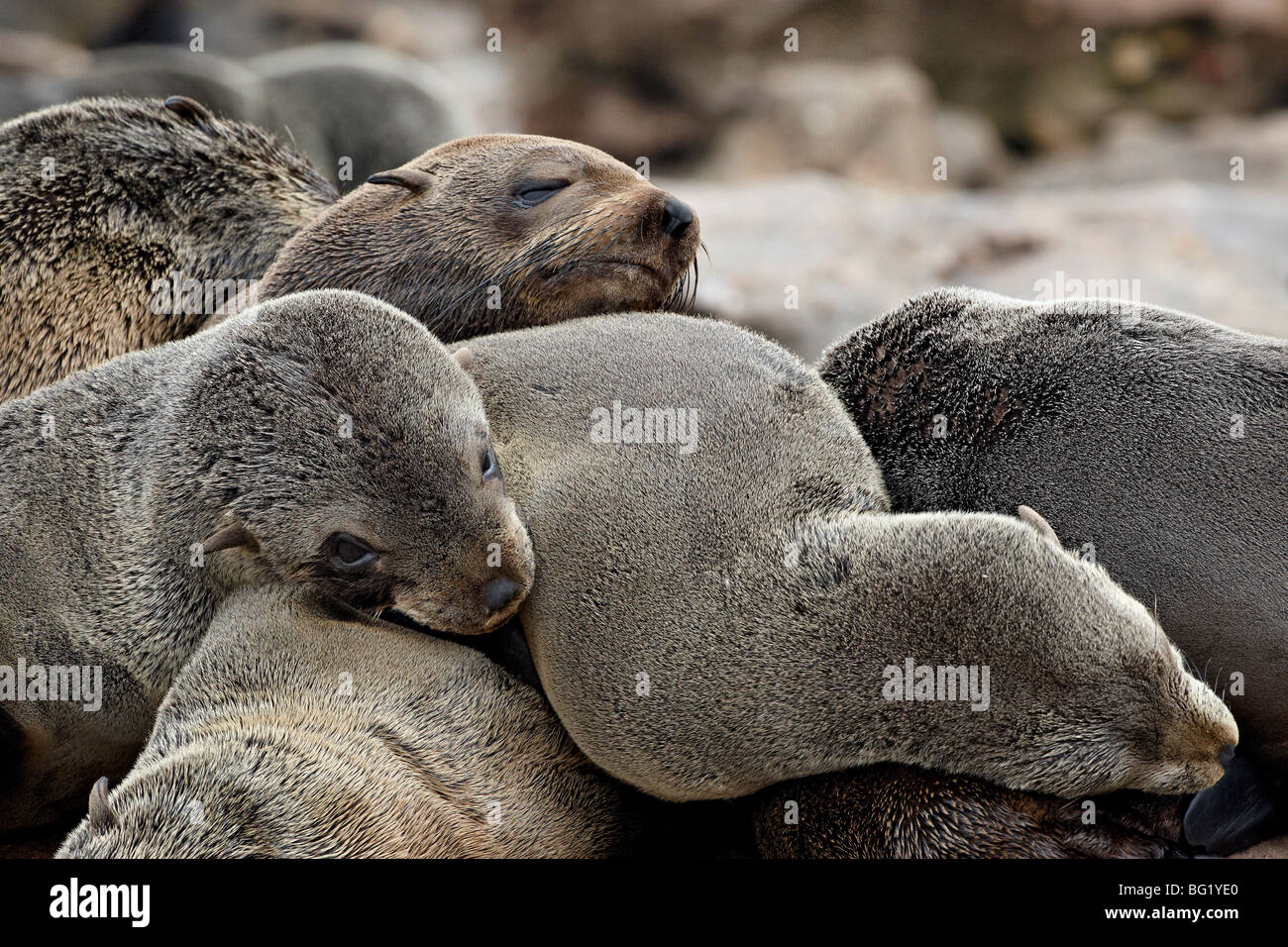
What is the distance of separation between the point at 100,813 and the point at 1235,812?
2.84 metres

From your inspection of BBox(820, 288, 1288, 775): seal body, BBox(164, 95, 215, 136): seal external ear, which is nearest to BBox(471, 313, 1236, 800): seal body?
BBox(820, 288, 1288, 775): seal body

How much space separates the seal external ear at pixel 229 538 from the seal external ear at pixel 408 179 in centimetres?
169

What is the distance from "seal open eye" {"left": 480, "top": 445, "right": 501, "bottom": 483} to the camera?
362cm

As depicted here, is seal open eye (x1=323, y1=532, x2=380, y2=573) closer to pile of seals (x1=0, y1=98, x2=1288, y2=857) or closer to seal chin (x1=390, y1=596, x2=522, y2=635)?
pile of seals (x1=0, y1=98, x2=1288, y2=857)

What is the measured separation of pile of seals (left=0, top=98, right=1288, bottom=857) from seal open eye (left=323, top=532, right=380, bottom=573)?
0.01 meters

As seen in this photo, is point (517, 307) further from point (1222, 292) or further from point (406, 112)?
point (1222, 292)

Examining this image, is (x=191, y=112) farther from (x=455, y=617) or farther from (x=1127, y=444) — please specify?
(x=1127, y=444)

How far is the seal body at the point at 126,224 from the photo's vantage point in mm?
5043

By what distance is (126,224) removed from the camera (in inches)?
209

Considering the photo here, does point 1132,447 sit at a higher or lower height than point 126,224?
lower

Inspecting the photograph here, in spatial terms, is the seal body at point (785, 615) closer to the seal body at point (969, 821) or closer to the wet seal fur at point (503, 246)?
the seal body at point (969, 821)

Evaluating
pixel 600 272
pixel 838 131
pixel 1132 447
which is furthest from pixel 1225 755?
pixel 838 131

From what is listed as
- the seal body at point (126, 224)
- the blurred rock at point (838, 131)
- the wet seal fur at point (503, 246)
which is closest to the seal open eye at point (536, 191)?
the wet seal fur at point (503, 246)

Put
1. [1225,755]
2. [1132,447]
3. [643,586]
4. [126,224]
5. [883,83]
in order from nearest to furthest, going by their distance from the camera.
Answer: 1. [1225,755]
2. [643,586]
3. [1132,447]
4. [126,224]
5. [883,83]
